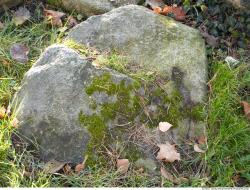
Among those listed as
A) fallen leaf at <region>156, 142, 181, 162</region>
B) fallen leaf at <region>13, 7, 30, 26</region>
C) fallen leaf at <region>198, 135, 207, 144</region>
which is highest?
fallen leaf at <region>13, 7, 30, 26</region>

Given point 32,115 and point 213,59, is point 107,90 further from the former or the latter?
point 213,59

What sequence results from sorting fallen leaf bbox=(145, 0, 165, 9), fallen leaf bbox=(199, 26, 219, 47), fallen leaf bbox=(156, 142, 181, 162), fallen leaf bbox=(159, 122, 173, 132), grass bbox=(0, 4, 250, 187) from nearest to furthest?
grass bbox=(0, 4, 250, 187) < fallen leaf bbox=(156, 142, 181, 162) < fallen leaf bbox=(159, 122, 173, 132) < fallen leaf bbox=(199, 26, 219, 47) < fallen leaf bbox=(145, 0, 165, 9)

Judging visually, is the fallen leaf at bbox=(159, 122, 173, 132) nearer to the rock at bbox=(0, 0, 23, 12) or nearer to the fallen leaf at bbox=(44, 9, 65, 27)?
the fallen leaf at bbox=(44, 9, 65, 27)

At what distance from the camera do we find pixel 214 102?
131 inches

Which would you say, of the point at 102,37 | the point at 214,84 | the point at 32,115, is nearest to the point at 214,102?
the point at 214,84

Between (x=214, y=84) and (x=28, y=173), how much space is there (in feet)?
5.26

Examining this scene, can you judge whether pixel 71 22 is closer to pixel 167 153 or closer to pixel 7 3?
pixel 7 3

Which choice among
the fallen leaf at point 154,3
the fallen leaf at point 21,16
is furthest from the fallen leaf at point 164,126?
the fallen leaf at point 21,16

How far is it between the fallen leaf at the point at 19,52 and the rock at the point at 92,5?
0.69 meters

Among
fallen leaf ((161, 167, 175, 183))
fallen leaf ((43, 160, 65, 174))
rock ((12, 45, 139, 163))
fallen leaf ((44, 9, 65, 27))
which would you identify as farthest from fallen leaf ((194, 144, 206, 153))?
fallen leaf ((44, 9, 65, 27))

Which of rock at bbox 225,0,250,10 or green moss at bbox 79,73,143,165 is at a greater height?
rock at bbox 225,0,250,10

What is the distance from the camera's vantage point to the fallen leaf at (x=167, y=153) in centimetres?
309

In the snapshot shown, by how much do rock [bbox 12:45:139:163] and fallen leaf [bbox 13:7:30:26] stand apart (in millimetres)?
900

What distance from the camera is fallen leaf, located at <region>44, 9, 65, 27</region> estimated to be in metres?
4.11
